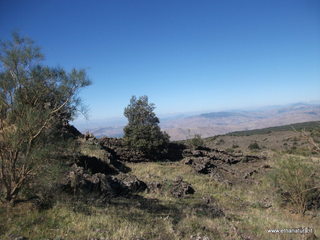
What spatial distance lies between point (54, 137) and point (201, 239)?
19.7 feet

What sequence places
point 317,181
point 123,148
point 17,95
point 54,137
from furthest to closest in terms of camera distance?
1. point 123,148
2. point 317,181
3. point 54,137
4. point 17,95

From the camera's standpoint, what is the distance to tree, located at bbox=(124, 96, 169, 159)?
26.3 meters

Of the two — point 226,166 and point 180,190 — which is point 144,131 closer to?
point 226,166

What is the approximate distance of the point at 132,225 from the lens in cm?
793

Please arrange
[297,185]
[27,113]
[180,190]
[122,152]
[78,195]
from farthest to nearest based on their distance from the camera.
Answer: [122,152], [180,190], [297,185], [78,195], [27,113]

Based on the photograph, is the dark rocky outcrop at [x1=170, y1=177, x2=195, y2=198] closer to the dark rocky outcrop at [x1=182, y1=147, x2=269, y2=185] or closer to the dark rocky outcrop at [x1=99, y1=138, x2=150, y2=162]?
the dark rocky outcrop at [x1=182, y1=147, x2=269, y2=185]

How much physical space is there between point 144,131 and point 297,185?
54.4 ft

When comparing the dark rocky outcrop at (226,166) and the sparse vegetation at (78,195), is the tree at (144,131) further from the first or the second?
the sparse vegetation at (78,195)

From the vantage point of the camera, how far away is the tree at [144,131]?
26297 mm

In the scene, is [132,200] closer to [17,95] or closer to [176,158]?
[17,95]

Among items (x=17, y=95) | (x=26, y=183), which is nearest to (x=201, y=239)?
(x=26, y=183)

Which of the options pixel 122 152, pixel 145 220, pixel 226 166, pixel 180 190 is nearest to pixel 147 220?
pixel 145 220

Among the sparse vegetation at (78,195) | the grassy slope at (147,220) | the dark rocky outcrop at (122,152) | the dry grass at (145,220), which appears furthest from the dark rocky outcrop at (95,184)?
the dark rocky outcrop at (122,152)

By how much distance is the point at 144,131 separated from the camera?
27.1m
